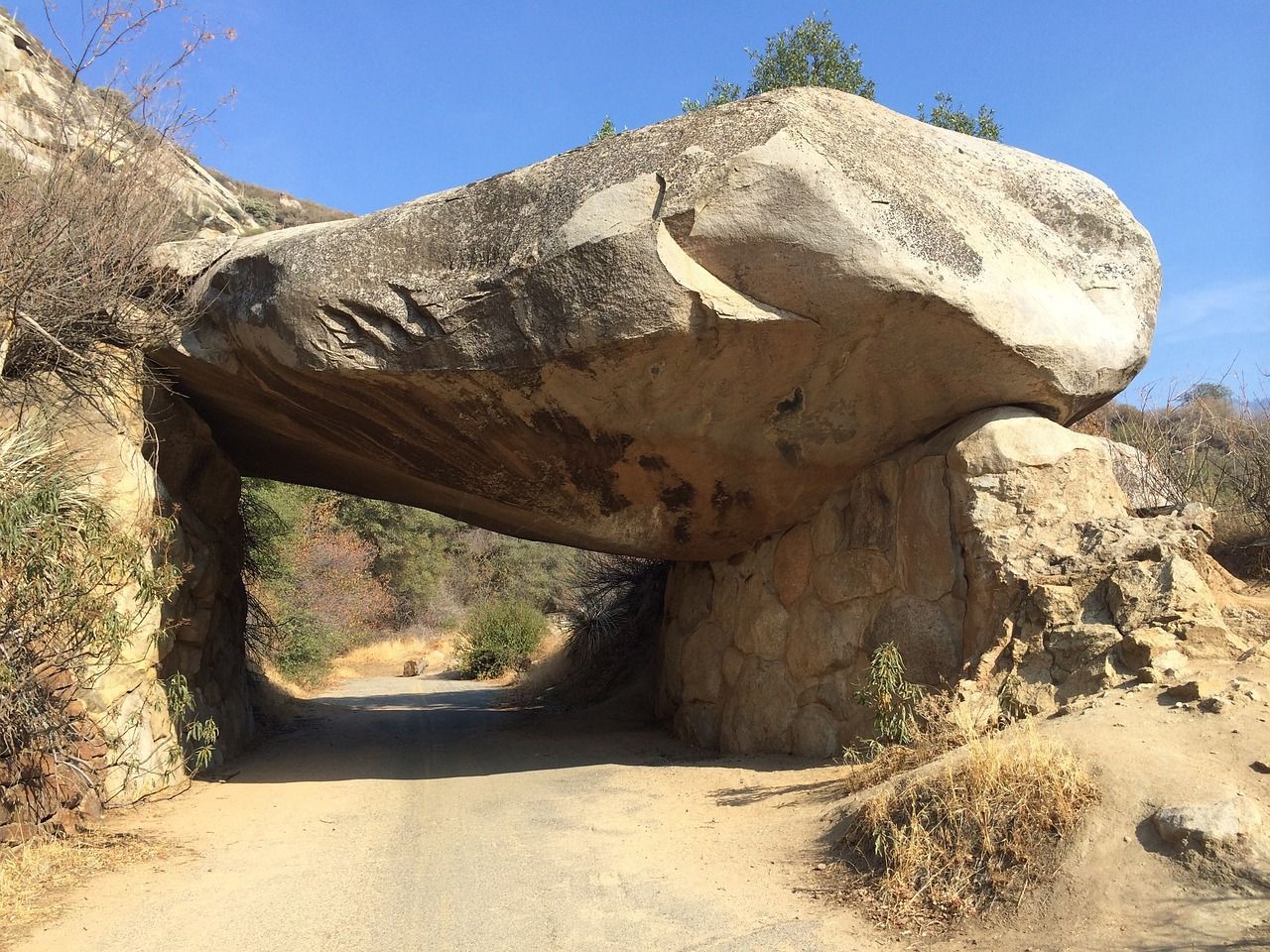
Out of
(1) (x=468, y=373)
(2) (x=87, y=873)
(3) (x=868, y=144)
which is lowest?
(2) (x=87, y=873)

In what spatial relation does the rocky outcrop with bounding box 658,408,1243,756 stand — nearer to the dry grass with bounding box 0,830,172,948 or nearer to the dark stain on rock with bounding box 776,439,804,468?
the dark stain on rock with bounding box 776,439,804,468

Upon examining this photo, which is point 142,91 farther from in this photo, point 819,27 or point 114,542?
point 819,27

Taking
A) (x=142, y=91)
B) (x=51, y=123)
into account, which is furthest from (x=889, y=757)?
(x=51, y=123)

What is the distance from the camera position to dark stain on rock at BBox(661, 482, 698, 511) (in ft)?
22.4

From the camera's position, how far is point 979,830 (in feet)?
11.7

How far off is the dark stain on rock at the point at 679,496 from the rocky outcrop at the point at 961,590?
707mm

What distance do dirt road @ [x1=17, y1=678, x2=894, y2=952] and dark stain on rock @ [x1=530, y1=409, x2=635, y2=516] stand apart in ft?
6.02

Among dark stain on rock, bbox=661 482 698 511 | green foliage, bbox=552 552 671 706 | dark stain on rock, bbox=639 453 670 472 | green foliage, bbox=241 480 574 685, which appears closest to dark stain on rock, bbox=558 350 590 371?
dark stain on rock, bbox=639 453 670 472

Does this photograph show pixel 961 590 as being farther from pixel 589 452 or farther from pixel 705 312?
pixel 589 452

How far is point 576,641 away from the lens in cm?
→ 1252

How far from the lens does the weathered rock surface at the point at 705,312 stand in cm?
540

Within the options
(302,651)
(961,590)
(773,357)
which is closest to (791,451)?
(773,357)

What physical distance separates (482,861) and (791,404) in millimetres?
3154

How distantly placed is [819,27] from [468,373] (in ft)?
38.7
